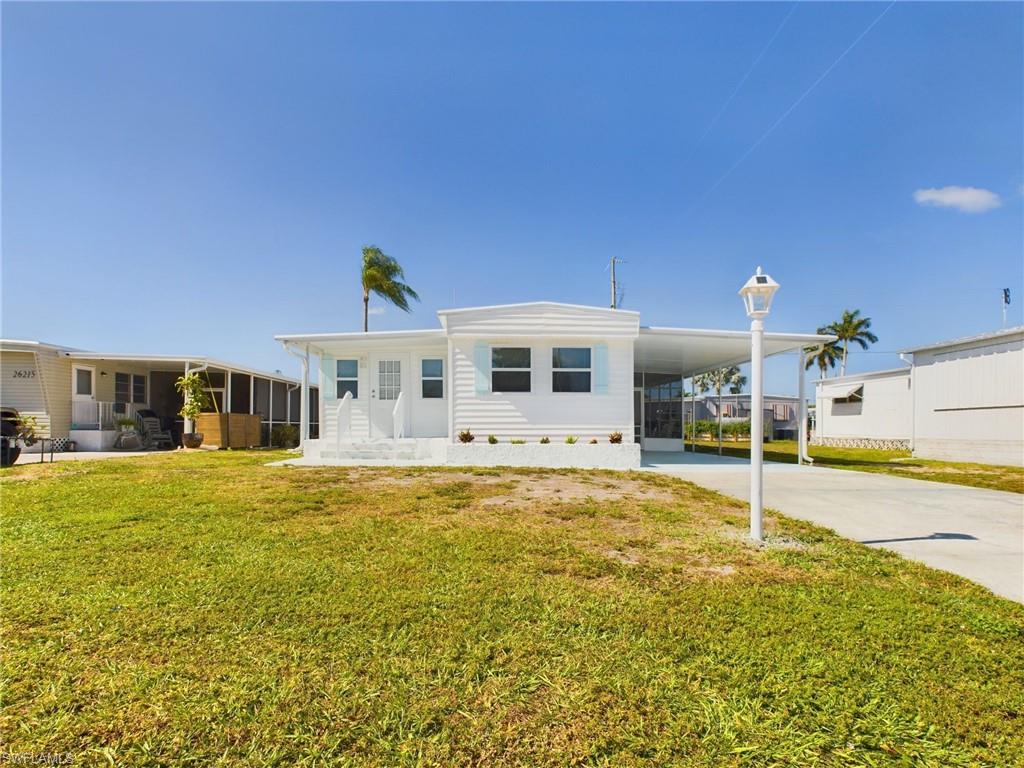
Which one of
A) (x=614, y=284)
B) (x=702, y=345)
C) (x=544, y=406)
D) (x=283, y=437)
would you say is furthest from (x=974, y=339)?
(x=283, y=437)

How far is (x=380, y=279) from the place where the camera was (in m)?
20.1

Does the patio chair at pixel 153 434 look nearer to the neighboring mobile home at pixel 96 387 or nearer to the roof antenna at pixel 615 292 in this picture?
the neighboring mobile home at pixel 96 387

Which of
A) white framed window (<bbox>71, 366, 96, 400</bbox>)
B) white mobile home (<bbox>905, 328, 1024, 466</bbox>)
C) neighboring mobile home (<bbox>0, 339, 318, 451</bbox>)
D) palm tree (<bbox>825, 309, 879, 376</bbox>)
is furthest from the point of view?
palm tree (<bbox>825, 309, 879, 376</bbox>)

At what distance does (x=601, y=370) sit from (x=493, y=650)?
889 cm

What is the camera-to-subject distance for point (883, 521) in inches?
206

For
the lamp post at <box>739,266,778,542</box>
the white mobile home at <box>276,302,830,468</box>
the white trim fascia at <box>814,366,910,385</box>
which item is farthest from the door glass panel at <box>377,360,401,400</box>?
the white trim fascia at <box>814,366,910,385</box>

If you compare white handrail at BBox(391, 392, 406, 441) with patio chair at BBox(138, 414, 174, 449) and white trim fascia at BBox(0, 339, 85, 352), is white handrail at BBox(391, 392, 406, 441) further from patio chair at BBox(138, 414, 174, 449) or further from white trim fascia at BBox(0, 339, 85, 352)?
white trim fascia at BBox(0, 339, 85, 352)

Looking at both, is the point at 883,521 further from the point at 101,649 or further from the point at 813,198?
the point at 813,198

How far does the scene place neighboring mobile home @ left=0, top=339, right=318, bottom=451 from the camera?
548 inches

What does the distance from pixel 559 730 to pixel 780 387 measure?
120ft

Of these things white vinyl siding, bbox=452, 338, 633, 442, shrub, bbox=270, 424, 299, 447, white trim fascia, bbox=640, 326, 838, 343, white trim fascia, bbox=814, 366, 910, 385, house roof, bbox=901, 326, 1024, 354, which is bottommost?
shrub, bbox=270, 424, 299, 447

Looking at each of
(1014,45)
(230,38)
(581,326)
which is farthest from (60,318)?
A: (1014,45)

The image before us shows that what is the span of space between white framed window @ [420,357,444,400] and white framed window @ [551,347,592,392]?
3238mm

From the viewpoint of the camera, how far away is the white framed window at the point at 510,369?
35.6ft
